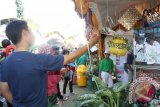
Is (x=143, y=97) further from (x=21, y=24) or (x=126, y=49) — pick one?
(x=21, y=24)

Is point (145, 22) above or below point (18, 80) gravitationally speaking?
above

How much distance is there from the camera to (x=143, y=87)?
4.95m

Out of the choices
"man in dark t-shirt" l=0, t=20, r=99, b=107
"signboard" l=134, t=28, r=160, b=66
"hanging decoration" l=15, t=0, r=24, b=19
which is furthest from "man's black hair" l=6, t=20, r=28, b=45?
"hanging decoration" l=15, t=0, r=24, b=19

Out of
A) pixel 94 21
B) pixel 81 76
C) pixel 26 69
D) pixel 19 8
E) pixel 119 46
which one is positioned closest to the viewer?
pixel 26 69

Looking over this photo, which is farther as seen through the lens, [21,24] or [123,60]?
[123,60]

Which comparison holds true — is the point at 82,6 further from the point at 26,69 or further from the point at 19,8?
the point at 19,8

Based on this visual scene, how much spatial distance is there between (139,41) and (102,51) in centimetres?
457

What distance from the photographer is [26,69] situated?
2.35 metres

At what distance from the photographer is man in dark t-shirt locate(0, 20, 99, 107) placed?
2.35m

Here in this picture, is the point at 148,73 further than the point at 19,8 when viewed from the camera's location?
No

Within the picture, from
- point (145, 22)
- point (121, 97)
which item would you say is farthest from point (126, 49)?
point (121, 97)

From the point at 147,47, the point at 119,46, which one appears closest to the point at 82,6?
the point at 119,46

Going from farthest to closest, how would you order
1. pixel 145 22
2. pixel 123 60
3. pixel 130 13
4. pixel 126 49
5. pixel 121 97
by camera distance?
pixel 123 60 < pixel 121 97 < pixel 130 13 < pixel 145 22 < pixel 126 49

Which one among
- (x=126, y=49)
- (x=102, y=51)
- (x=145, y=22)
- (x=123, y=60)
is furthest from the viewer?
(x=123, y=60)
